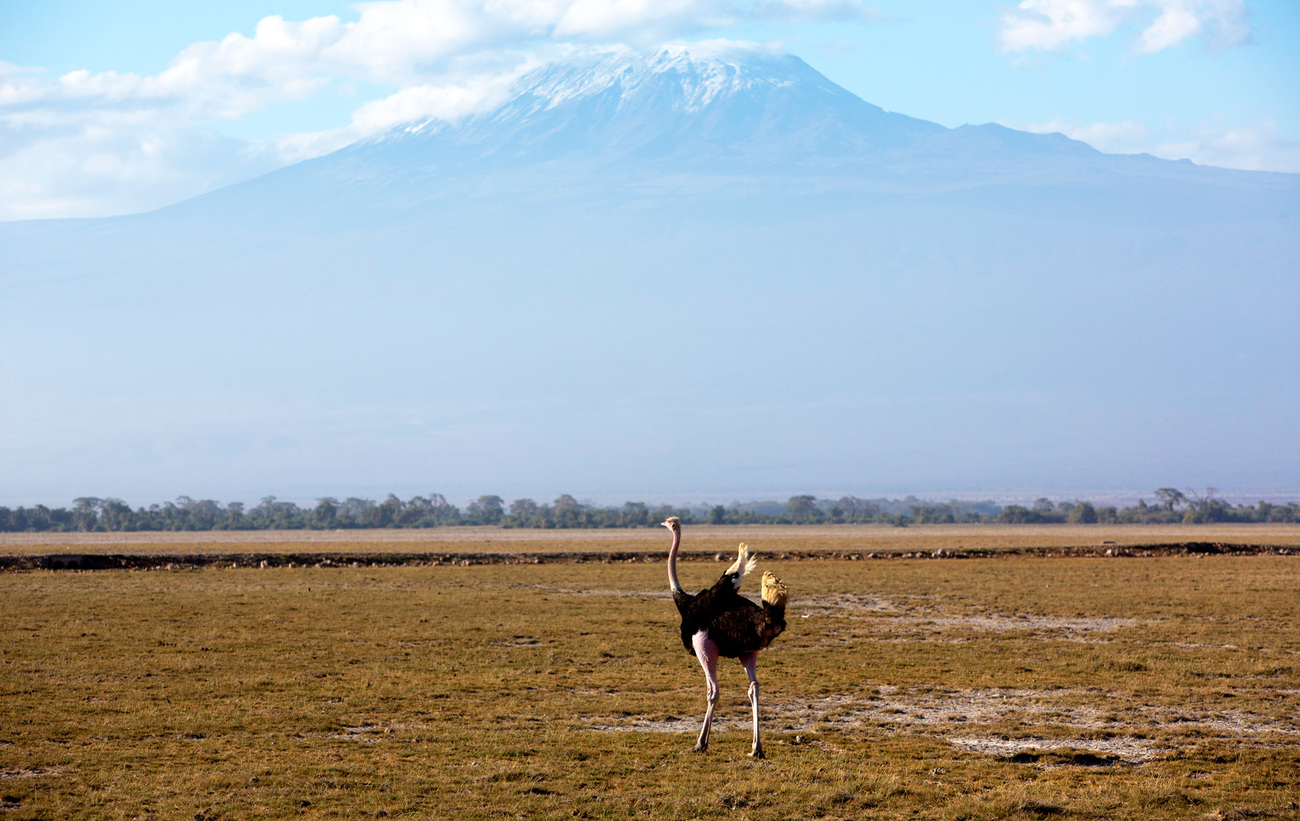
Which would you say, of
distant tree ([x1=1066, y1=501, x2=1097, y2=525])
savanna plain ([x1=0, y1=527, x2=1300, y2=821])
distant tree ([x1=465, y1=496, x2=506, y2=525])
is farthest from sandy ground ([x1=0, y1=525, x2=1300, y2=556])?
distant tree ([x1=465, y1=496, x2=506, y2=525])

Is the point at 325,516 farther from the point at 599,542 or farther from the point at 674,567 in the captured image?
the point at 674,567

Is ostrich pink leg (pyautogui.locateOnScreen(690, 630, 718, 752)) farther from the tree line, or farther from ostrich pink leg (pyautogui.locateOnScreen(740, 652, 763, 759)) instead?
the tree line

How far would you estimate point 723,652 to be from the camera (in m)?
11.2

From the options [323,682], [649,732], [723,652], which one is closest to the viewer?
[723,652]

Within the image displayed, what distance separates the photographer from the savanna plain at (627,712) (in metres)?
9.57

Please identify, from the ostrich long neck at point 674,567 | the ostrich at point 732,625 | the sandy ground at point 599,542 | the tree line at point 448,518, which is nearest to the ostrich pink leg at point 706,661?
the ostrich at point 732,625

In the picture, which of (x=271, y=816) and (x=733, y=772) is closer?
(x=271, y=816)

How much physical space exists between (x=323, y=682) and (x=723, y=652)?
7.17 meters

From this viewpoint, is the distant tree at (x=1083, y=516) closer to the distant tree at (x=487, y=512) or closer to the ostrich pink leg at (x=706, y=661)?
the distant tree at (x=487, y=512)

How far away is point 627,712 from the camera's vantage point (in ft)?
44.4

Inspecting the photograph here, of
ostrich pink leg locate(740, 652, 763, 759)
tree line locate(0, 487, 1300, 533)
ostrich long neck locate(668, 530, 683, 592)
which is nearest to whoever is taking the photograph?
ostrich pink leg locate(740, 652, 763, 759)

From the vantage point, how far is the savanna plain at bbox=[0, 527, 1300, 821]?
957 cm

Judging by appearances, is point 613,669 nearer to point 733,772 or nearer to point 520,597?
point 733,772

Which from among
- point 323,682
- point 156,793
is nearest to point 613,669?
point 323,682
